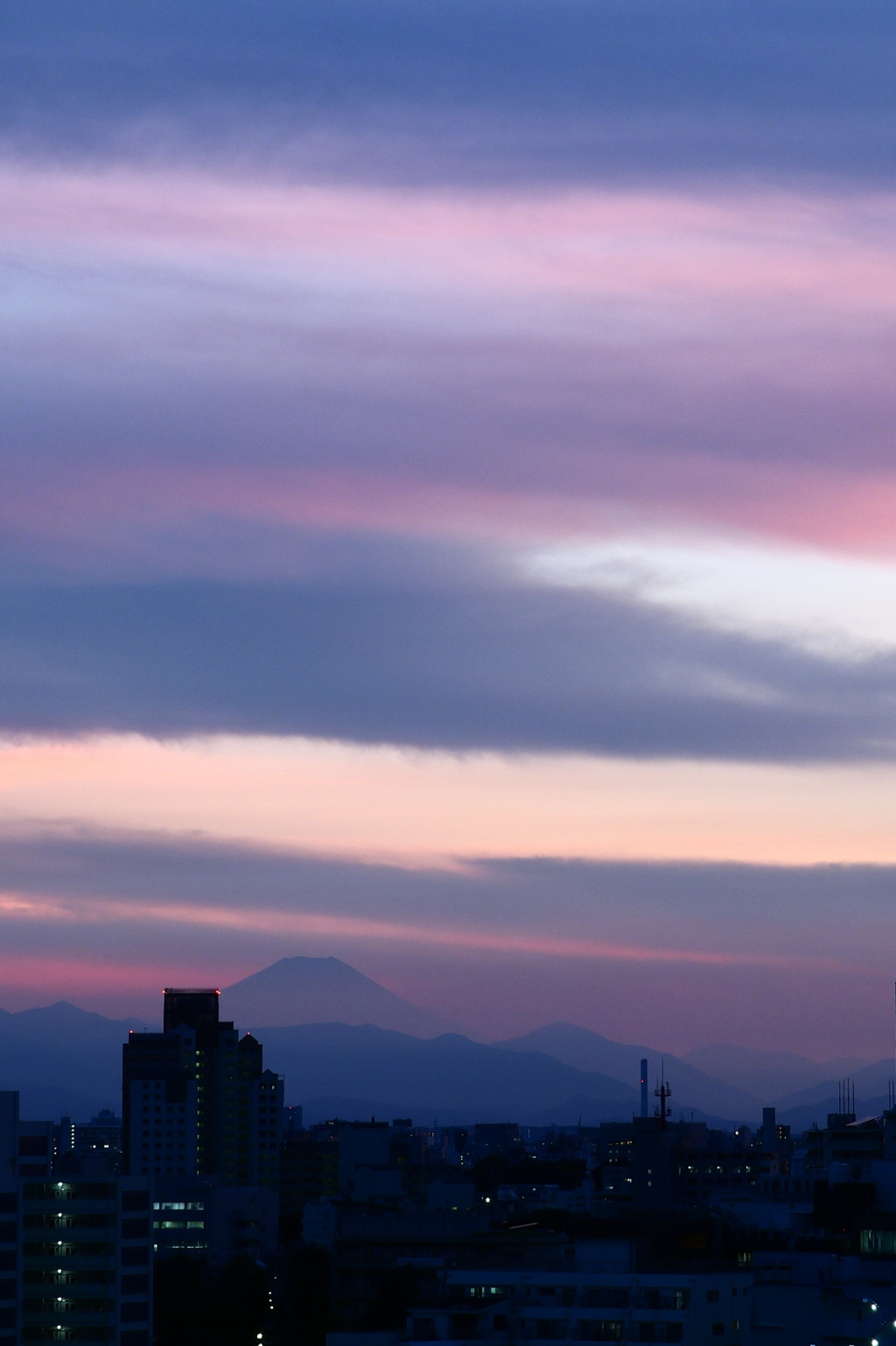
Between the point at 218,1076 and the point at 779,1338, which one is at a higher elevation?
the point at 218,1076

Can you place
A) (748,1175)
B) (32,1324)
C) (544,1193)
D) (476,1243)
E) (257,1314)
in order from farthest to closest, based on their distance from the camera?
(748,1175) → (544,1193) → (476,1243) → (257,1314) → (32,1324)

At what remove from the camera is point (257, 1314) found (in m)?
78.7

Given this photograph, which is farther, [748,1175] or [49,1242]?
[748,1175]

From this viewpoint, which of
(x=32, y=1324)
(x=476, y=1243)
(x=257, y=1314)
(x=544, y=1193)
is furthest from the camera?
(x=544, y=1193)

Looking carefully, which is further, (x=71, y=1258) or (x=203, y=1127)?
(x=203, y=1127)

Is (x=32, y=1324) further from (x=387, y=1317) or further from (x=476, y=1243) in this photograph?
(x=476, y=1243)

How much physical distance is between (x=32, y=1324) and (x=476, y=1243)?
67.7 feet

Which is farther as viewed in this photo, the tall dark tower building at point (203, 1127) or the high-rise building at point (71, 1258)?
the tall dark tower building at point (203, 1127)

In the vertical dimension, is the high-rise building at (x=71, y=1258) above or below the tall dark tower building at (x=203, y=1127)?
below

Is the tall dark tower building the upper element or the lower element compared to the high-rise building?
upper

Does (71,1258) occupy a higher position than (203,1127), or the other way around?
(203,1127)

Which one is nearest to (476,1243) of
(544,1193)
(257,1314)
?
(257,1314)

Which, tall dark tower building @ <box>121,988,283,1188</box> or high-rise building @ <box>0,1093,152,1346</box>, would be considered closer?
high-rise building @ <box>0,1093,152,1346</box>

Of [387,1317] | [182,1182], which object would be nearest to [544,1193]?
[182,1182]
